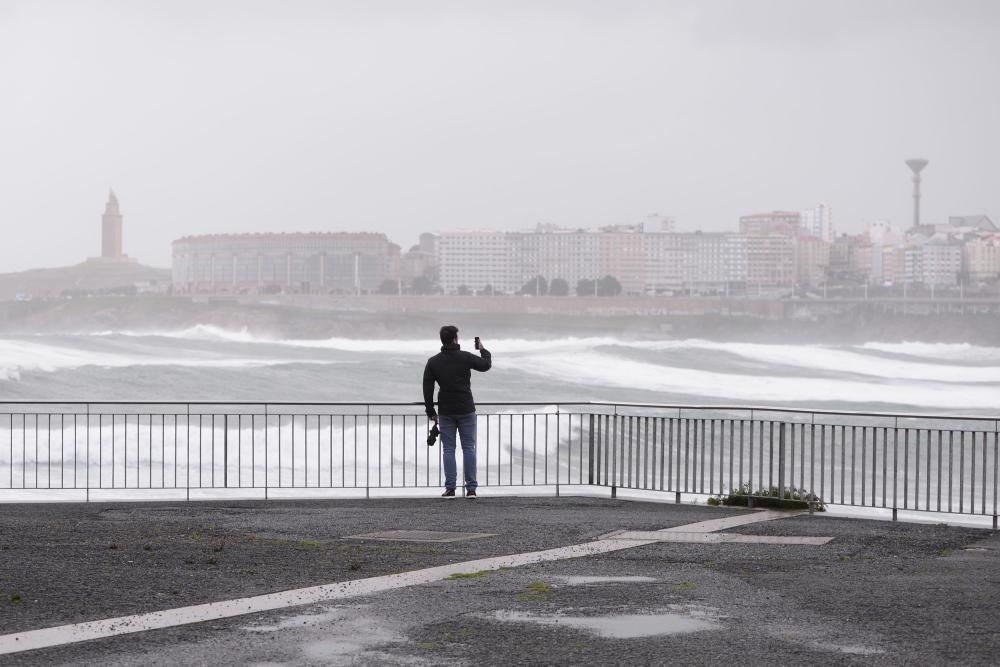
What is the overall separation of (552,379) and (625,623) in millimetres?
71495

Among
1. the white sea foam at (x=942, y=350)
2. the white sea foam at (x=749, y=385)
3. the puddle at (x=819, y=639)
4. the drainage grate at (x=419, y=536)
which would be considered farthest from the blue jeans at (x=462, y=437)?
the white sea foam at (x=942, y=350)

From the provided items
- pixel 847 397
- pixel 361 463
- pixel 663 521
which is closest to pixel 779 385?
pixel 847 397

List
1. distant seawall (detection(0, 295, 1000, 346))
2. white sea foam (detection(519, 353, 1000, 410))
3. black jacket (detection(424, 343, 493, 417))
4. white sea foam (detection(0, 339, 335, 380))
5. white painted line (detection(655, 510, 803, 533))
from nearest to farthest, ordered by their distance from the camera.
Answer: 1. white painted line (detection(655, 510, 803, 533))
2. black jacket (detection(424, 343, 493, 417))
3. white sea foam (detection(519, 353, 1000, 410))
4. white sea foam (detection(0, 339, 335, 380))
5. distant seawall (detection(0, 295, 1000, 346))

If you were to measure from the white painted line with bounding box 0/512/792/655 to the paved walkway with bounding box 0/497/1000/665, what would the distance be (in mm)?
27

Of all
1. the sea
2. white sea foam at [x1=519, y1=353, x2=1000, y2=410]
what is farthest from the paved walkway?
white sea foam at [x1=519, y1=353, x2=1000, y2=410]

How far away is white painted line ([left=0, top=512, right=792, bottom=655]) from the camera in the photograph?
7.36 meters

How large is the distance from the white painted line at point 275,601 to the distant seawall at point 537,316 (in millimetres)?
153438

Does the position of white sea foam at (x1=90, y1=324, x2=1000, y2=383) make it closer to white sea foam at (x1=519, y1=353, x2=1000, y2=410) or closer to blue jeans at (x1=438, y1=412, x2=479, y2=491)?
white sea foam at (x1=519, y1=353, x2=1000, y2=410)

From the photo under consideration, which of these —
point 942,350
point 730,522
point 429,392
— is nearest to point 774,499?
point 730,522

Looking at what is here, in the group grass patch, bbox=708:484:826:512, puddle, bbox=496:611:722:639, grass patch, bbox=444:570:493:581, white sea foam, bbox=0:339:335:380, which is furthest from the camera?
white sea foam, bbox=0:339:335:380

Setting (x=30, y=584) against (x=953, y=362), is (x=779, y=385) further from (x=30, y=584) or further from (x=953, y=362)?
(x=30, y=584)

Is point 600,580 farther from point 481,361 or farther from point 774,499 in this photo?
point 481,361

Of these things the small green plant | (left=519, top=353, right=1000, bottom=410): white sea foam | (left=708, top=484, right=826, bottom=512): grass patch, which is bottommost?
(left=519, top=353, right=1000, bottom=410): white sea foam

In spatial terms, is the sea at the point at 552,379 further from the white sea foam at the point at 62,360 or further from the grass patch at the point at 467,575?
the grass patch at the point at 467,575
